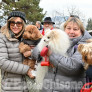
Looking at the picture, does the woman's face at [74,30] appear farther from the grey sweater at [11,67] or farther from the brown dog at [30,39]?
the grey sweater at [11,67]

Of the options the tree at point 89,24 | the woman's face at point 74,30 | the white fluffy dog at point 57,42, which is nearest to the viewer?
the white fluffy dog at point 57,42

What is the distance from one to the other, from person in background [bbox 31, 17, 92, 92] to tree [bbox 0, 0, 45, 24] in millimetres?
15762

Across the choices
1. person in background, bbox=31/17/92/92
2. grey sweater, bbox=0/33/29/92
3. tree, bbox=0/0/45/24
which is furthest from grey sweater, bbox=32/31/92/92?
tree, bbox=0/0/45/24

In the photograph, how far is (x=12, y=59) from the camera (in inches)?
90.2

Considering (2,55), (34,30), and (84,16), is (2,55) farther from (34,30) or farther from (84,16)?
(84,16)

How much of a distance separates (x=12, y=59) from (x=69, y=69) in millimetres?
971

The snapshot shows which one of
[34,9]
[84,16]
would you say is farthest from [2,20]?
[84,16]

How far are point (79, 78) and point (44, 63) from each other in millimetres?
499

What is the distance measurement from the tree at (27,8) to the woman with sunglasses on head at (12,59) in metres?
15.2

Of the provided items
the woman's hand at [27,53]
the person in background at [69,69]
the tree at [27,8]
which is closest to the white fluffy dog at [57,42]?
the person in background at [69,69]

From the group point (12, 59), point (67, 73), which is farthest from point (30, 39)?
point (67, 73)

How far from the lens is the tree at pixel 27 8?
684 inches

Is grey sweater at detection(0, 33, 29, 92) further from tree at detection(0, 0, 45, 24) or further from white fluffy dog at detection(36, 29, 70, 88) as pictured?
tree at detection(0, 0, 45, 24)

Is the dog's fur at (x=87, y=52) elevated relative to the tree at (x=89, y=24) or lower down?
lower down
